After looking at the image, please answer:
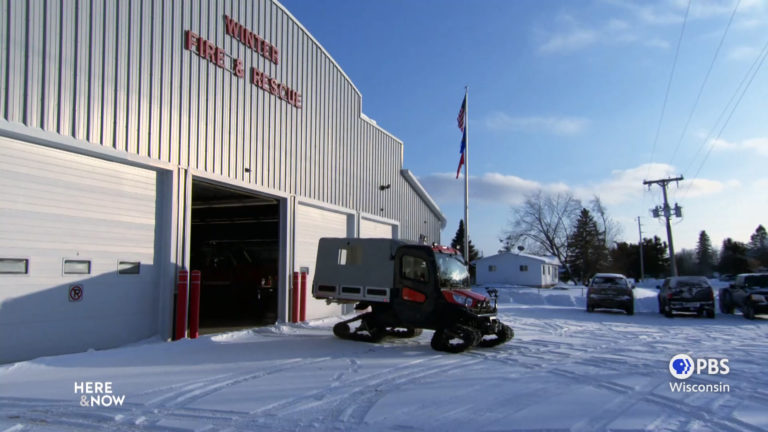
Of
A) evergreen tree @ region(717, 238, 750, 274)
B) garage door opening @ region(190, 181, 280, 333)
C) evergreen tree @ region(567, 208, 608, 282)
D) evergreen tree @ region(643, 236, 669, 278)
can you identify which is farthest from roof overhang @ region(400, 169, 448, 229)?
evergreen tree @ region(717, 238, 750, 274)

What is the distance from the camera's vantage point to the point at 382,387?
770 centimetres

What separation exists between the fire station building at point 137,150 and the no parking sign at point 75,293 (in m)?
0.02

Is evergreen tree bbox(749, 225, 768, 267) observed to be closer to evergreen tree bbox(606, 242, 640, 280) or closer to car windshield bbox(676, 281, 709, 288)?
evergreen tree bbox(606, 242, 640, 280)

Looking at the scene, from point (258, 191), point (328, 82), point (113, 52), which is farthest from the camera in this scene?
point (328, 82)

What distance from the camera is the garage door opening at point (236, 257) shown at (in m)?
19.5

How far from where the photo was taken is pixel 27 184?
29.5 feet

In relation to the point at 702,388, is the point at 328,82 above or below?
above

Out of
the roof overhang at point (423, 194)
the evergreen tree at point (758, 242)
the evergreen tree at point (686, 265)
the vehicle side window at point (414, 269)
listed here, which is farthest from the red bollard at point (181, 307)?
the evergreen tree at point (758, 242)

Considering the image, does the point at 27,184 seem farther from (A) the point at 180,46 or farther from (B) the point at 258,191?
(B) the point at 258,191

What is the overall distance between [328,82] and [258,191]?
5397mm

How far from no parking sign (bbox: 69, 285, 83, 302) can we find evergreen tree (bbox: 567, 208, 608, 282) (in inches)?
2286

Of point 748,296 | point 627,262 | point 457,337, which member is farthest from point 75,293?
point 627,262

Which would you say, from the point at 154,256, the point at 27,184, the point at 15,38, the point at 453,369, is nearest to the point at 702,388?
the point at 453,369

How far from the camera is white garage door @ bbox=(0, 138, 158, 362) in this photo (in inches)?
345
